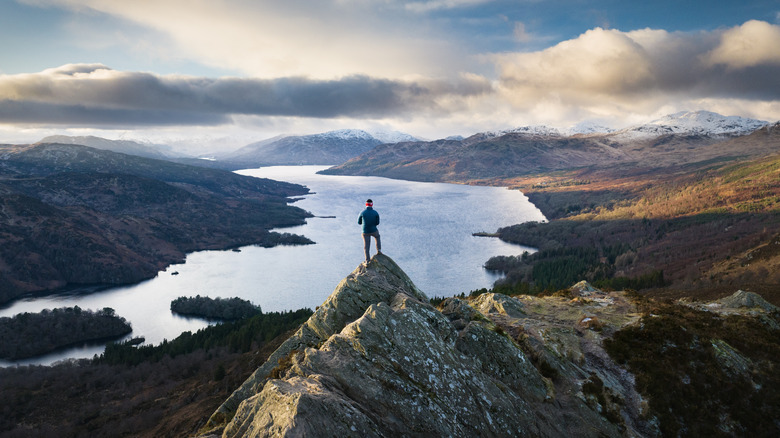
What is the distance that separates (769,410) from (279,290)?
140 metres

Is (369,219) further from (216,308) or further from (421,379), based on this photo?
(216,308)

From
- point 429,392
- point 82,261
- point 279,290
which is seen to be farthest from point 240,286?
point 429,392

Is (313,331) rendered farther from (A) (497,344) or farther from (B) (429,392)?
(A) (497,344)

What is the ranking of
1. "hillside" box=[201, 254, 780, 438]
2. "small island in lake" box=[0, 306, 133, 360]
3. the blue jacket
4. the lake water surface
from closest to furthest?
1. "hillside" box=[201, 254, 780, 438]
2. the blue jacket
3. "small island in lake" box=[0, 306, 133, 360]
4. the lake water surface

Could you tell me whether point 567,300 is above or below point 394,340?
below

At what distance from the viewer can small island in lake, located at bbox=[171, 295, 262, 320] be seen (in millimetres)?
130000

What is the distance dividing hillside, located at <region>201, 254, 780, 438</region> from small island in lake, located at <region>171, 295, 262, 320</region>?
111357 millimetres

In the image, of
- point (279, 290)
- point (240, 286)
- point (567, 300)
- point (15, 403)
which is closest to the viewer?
point (567, 300)

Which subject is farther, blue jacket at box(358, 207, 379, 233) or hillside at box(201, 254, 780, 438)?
blue jacket at box(358, 207, 379, 233)

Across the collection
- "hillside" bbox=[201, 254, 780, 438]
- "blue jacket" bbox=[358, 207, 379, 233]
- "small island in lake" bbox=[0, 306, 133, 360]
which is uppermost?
"blue jacket" bbox=[358, 207, 379, 233]

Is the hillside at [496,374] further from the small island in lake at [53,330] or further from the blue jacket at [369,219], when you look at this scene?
the small island in lake at [53,330]

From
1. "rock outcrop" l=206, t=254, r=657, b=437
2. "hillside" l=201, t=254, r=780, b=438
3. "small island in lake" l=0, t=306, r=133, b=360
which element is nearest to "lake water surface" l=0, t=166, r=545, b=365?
"small island in lake" l=0, t=306, r=133, b=360

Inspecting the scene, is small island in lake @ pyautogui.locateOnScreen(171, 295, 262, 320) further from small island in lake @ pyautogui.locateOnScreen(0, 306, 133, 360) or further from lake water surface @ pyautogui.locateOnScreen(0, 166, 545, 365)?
small island in lake @ pyautogui.locateOnScreen(0, 306, 133, 360)

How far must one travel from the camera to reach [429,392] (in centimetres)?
2008
